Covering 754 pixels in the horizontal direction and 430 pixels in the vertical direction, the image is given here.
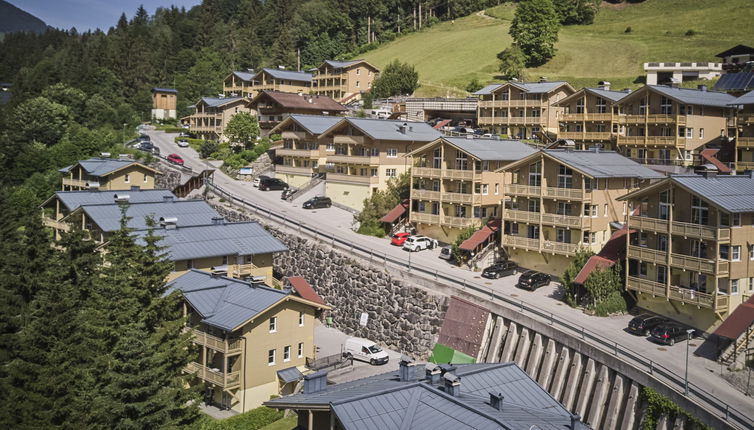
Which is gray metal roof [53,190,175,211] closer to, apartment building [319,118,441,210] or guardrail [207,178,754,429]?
guardrail [207,178,754,429]

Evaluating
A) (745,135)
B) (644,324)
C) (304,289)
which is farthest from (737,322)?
(304,289)

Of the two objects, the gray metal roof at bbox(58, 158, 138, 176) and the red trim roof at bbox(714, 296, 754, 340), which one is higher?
the gray metal roof at bbox(58, 158, 138, 176)

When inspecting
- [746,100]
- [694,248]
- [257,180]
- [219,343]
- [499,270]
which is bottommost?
[219,343]

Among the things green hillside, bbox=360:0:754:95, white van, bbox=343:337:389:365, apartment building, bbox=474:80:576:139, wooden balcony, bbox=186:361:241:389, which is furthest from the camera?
green hillside, bbox=360:0:754:95

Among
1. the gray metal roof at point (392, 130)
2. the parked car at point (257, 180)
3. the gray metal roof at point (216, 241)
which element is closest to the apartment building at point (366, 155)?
the gray metal roof at point (392, 130)

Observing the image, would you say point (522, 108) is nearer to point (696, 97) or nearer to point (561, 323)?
point (696, 97)

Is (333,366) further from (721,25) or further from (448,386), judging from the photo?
(721,25)

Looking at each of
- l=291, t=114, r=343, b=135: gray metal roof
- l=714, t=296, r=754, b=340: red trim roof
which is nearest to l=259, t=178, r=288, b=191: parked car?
l=291, t=114, r=343, b=135: gray metal roof

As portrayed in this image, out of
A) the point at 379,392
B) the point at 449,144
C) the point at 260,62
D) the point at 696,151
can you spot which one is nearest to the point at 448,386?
the point at 379,392
